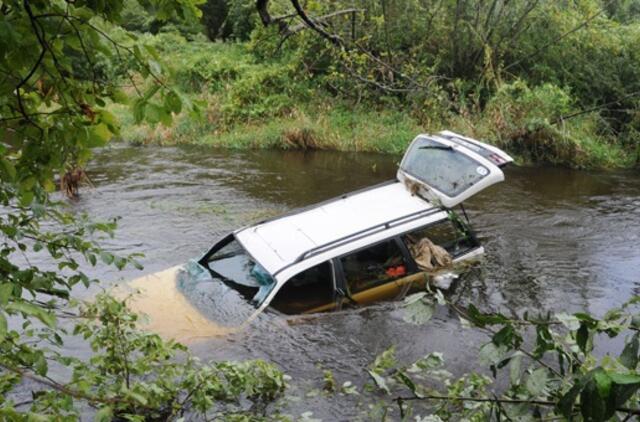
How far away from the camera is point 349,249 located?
275 inches

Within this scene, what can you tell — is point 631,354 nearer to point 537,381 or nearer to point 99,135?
point 537,381

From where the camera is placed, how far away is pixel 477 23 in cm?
1748

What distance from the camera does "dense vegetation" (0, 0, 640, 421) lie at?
2.26 m

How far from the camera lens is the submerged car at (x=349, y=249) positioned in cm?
689

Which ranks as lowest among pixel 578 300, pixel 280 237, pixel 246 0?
pixel 578 300

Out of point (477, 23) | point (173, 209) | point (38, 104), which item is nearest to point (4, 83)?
point (38, 104)

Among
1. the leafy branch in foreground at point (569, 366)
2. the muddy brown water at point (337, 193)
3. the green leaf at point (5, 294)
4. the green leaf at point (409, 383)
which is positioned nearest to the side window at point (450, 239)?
the muddy brown water at point (337, 193)

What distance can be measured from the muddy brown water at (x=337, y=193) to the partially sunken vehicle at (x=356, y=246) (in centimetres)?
30

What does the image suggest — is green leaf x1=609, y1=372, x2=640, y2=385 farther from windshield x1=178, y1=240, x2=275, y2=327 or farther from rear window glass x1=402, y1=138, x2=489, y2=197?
rear window glass x1=402, y1=138, x2=489, y2=197

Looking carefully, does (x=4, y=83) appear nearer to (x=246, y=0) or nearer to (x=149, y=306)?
(x=149, y=306)

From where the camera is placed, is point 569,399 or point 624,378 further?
point 569,399

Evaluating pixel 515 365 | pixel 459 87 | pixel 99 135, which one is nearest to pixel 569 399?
pixel 515 365

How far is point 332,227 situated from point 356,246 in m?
0.54

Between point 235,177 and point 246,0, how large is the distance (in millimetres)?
12386
